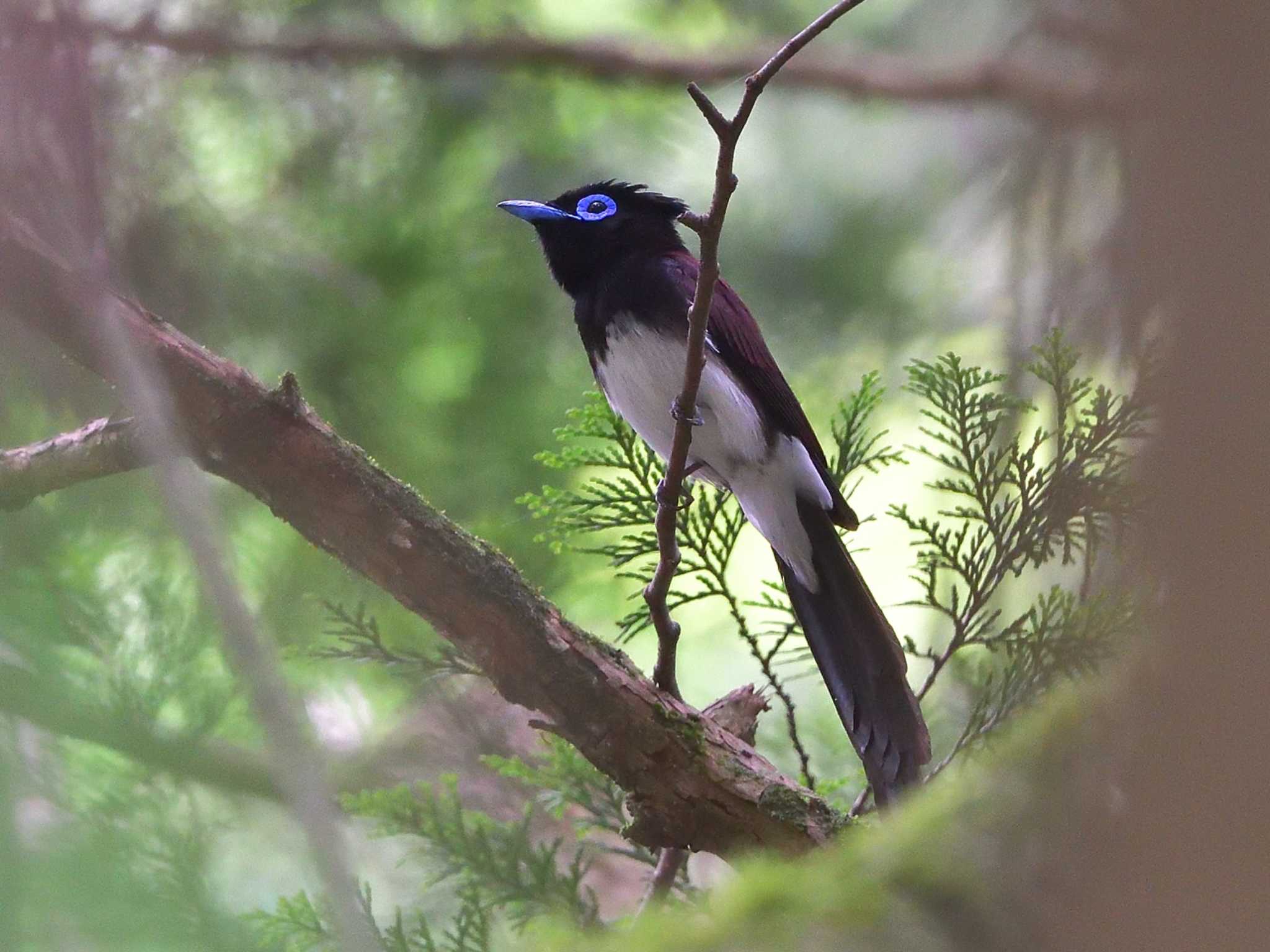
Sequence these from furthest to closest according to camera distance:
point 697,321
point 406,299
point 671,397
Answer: point 406,299, point 671,397, point 697,321

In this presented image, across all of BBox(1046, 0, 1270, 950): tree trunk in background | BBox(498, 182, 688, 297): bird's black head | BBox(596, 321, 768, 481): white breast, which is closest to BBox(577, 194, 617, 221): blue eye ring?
BBox(498, 182, 688, 297): bird's black head

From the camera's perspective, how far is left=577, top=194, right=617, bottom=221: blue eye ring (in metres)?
3.60

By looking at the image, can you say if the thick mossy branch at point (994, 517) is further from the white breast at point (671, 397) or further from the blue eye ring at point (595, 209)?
the blue eye ring at point (595, 209)

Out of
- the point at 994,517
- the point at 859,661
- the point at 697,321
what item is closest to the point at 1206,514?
the point at 697,321

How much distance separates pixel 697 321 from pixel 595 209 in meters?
1.43

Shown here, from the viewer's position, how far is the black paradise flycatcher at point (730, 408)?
120 inches

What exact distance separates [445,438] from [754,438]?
1.63 metres

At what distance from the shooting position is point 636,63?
450cm

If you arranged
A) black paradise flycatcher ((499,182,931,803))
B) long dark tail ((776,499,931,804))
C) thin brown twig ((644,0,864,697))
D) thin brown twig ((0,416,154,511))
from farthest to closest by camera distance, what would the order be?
black paradise flycatcher ((499,182,931,803)) < long dark tail ((776,499,931,804)) < thin brown twig ((0,416,154,511)) < thin brown twig ((644,0,864,697))

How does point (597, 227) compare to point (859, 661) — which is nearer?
point (859, 661)

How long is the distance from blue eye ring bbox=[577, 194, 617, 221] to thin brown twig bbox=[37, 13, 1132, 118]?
1.06 meters

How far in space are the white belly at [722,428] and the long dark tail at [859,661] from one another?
6 cm

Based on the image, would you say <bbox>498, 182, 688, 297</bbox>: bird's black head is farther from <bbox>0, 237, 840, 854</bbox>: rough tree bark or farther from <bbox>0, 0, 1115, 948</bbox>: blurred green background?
<bbox>0, 237, 840, 854</bbox>: rough tree bark

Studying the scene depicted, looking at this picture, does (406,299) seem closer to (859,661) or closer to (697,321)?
(859,661)
